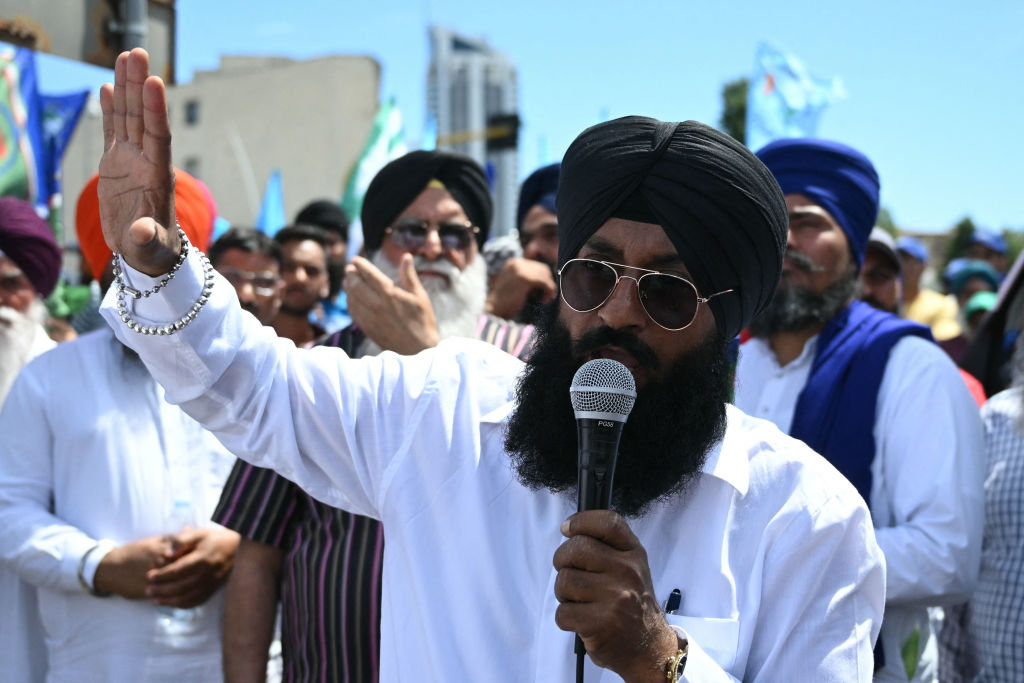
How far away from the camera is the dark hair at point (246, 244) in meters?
4.73

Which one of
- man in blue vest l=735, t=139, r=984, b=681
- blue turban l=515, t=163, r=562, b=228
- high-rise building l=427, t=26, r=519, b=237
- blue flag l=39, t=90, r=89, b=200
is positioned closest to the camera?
man in blue vest l=735, t=139, r=984, b=681

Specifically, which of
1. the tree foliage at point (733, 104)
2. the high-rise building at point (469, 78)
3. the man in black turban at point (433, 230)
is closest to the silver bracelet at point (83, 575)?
the man in black turban at point (433, 230)

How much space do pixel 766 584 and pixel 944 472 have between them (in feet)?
4.95

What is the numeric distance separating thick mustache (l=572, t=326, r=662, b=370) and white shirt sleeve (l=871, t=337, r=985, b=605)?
4.54 feet

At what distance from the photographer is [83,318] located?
6.81 m

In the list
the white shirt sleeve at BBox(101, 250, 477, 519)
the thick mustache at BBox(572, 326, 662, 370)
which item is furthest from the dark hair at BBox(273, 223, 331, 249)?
the thick mustache at BBox(572, 326, 662, 370)

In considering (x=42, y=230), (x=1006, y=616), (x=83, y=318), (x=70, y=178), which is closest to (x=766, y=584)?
(x=1006, y=616)

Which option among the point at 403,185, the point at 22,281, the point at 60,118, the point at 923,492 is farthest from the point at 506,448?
the point at 60,118

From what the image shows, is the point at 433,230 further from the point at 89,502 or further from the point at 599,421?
the point at 599,421

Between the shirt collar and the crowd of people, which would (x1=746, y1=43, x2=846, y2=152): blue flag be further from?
the shirt collar

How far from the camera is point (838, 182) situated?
13.0ft

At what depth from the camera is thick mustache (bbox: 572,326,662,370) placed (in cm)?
217

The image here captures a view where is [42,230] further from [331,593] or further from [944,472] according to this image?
[944,472]

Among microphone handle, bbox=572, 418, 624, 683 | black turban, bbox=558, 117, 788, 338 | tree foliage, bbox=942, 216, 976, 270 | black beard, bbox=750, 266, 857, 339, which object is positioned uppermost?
black turban, bbox=558, 117, 788, 338
